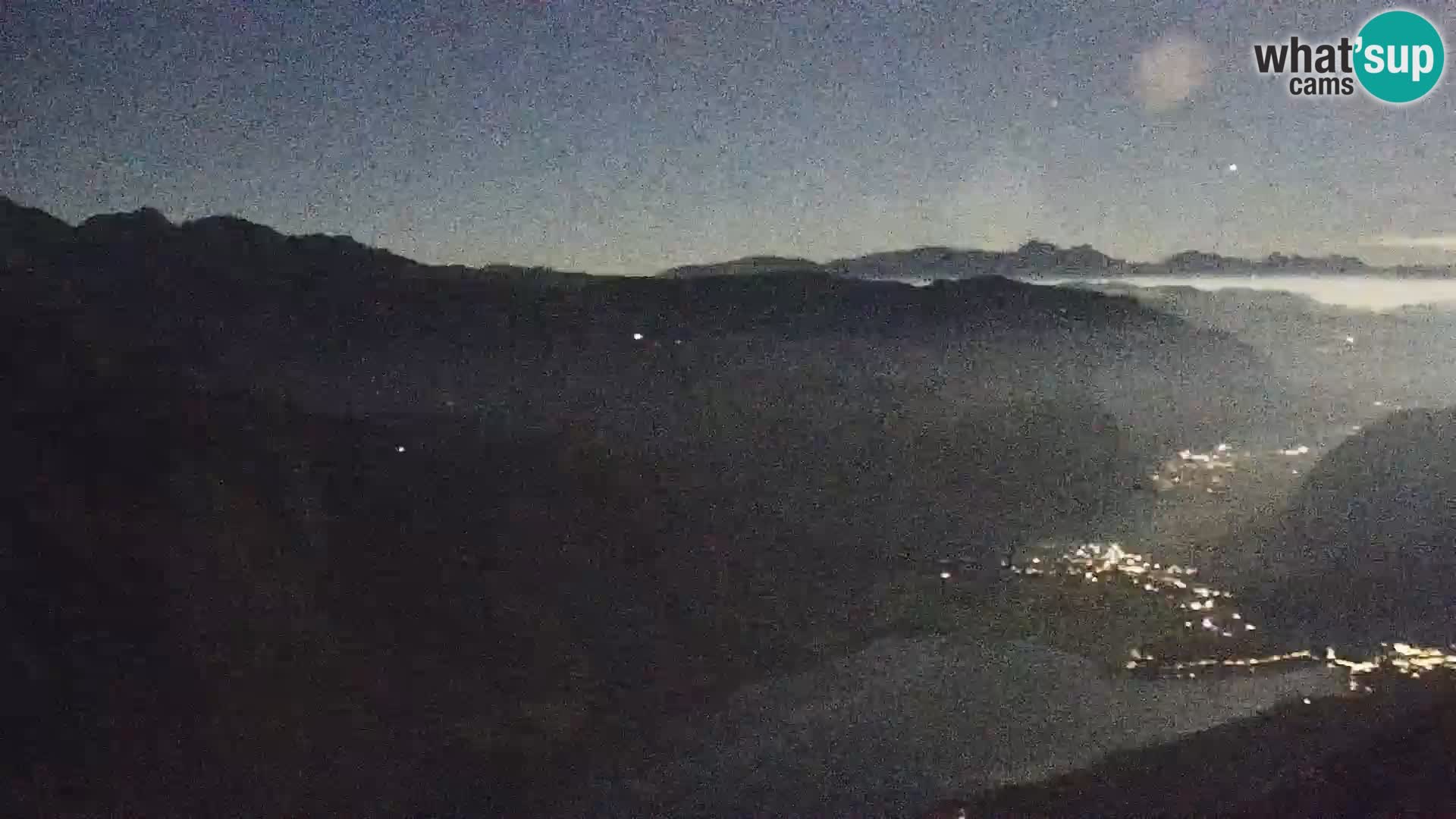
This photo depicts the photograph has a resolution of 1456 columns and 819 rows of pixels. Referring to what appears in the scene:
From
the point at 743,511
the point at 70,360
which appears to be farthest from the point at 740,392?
the point at 70,360

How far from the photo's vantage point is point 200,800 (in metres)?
3.92

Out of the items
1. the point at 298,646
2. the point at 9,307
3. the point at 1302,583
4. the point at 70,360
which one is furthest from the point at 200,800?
the point at 1302,583

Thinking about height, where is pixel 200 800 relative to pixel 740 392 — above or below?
below

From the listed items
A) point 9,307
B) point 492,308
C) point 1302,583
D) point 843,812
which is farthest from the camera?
point 9,307

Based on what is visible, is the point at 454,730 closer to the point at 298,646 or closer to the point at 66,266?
the point at 298,646

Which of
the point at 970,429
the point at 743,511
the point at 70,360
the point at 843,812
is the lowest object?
the point at 843,812

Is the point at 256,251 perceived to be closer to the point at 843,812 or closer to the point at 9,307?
the point at 9,307

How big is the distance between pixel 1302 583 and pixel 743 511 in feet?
7.70

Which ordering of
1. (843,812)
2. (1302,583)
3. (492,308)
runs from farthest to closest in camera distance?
(492,308) < (1302,583) < (843,812)

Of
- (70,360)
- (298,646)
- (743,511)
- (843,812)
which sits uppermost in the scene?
(70,360)

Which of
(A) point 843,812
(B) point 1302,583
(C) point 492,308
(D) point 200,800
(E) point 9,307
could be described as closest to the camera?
(A) point 843,812

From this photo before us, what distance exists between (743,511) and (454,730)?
156 cm

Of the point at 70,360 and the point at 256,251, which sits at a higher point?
the point at 256,251

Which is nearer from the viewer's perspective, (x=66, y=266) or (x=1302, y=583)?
(x=1302, y=583)
